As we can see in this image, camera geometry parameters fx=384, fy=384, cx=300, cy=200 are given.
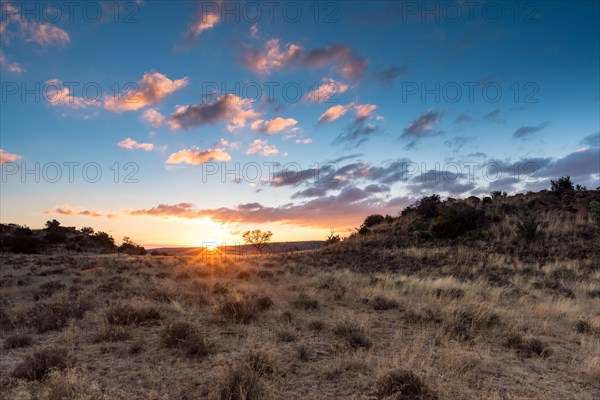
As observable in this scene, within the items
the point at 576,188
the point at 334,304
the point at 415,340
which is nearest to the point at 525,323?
the point at 415,340

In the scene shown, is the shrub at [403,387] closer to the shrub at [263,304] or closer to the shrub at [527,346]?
the shrub at [527,346]

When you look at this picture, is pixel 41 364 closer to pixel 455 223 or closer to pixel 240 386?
pixel 240 386

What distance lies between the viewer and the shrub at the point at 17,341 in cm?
877

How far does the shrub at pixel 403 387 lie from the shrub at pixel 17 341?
8042 mm

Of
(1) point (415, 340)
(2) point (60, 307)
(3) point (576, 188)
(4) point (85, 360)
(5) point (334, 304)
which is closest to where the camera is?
(4) point (85, 360)

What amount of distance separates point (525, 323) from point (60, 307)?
46.7 ft

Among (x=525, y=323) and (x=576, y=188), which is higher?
(x=576, y=188)

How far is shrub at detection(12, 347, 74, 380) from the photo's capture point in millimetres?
6754

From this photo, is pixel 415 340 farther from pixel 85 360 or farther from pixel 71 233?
pixel 71 233

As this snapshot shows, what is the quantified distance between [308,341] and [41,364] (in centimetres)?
545

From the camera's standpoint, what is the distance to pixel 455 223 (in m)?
31.2

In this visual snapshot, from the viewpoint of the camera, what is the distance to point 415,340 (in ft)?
31.0

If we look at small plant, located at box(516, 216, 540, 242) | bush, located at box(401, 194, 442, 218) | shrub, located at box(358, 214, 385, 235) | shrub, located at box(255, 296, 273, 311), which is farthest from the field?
shrub, located at box(358, 214, 385, 235)

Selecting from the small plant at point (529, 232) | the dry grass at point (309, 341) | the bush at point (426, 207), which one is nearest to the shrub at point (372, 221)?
the bush at point (426, 207)
